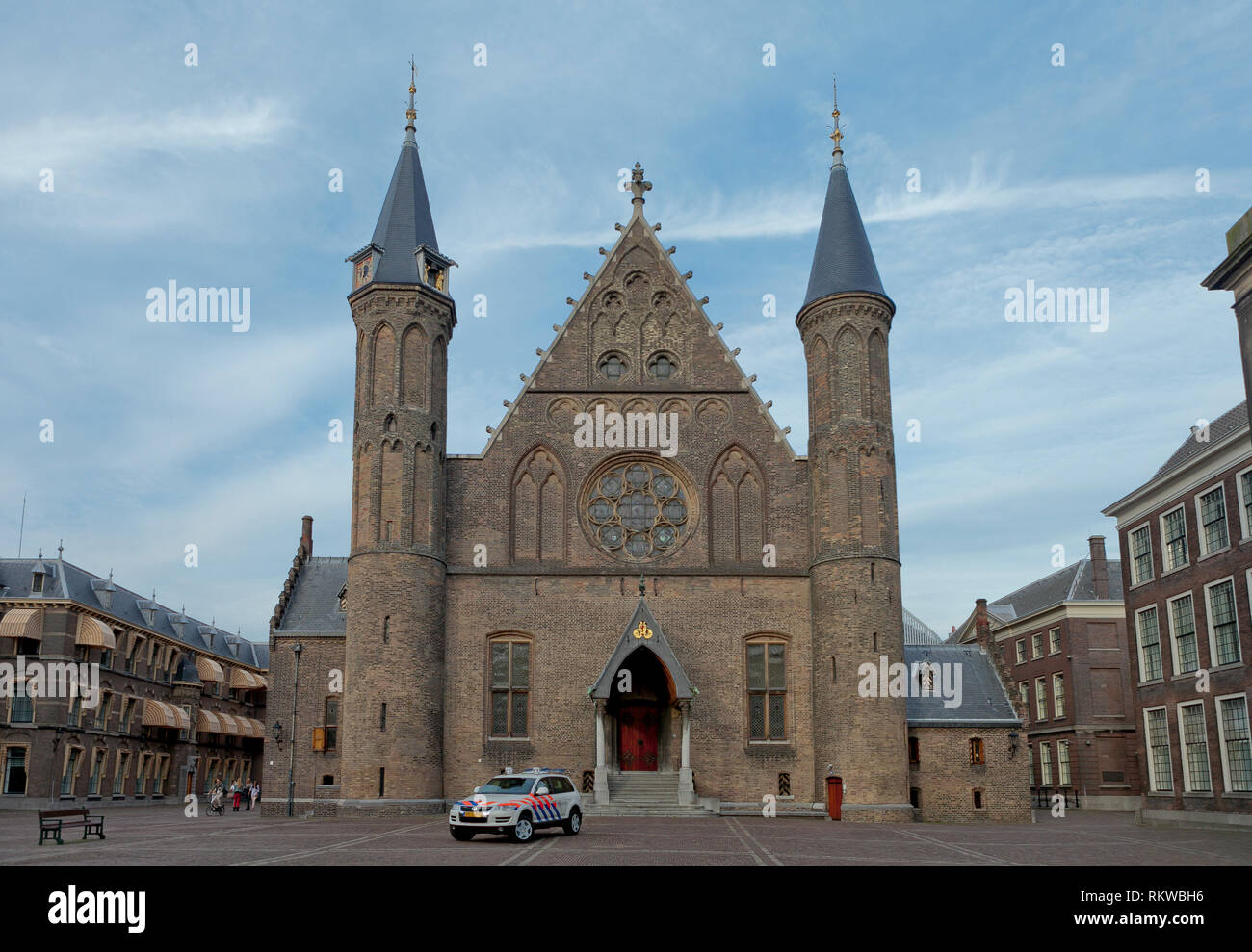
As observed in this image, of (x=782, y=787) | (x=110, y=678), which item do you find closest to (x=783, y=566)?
(x=782, y=787)

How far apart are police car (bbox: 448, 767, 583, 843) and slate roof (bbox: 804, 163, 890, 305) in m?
20.7

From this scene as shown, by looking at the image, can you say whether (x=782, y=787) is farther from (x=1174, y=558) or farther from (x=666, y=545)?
(x=1174, y=558)

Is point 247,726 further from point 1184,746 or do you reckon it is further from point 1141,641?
point 1184,746

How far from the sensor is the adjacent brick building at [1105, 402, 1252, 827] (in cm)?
3238

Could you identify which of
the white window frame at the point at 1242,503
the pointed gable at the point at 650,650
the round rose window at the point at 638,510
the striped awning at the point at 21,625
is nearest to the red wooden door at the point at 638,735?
the pointed gable at the point at 650,650

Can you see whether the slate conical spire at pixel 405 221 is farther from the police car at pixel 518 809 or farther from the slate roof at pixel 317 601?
the police car at pixel 518 809

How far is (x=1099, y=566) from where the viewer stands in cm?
5944

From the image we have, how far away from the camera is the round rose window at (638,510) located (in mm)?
38344

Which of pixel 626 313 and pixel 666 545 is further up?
pixel 626 313

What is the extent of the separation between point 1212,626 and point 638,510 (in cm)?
1854

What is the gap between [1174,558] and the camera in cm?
3641

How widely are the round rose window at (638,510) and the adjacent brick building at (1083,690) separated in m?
21.9

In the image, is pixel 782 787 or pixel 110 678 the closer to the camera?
pixel 782 787

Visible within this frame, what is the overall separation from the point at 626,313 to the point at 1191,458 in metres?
19.4
